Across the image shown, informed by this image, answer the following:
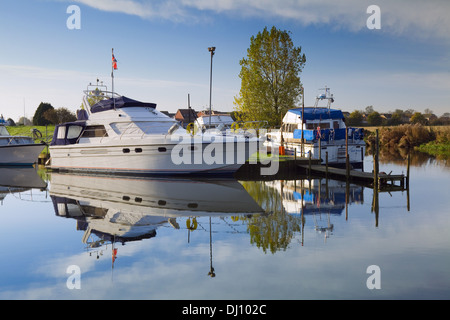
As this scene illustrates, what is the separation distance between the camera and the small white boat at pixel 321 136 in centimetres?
2656

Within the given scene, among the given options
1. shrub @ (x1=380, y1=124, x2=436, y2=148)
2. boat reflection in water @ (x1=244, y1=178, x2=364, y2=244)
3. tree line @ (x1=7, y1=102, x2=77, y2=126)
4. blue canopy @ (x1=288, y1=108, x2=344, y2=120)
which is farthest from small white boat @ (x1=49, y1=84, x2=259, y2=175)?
tree line @ (x1=7, y1=102, x2=77, y2=126)

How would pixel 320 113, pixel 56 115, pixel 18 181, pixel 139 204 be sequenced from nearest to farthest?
pixel 139 204 → pixel 18 181 → pixel 320 113 → pixel 56 115

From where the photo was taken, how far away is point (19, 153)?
32.1 metres

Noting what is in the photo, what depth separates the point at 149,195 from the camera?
1789 centimetres

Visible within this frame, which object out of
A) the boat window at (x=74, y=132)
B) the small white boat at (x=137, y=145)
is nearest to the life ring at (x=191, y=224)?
the small white boat at (x=137, y=145)

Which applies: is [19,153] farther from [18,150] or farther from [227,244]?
[227,244]

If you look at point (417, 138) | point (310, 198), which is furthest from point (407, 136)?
point (310, 198)

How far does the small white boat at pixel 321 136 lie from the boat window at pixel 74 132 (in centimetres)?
1464

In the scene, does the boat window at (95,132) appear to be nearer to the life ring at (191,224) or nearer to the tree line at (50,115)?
the life ring at (191,224)

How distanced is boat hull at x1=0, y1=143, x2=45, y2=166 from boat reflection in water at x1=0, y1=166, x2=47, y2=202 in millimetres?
828

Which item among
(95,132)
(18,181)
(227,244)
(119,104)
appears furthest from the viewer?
(95,132)

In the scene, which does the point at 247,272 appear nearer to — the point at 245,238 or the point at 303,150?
the point at 245,238

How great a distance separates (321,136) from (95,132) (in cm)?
1521

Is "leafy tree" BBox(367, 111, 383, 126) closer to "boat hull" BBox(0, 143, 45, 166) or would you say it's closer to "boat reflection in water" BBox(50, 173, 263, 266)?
"boat reflection in water" BBox(50, 173, 263, 266)
